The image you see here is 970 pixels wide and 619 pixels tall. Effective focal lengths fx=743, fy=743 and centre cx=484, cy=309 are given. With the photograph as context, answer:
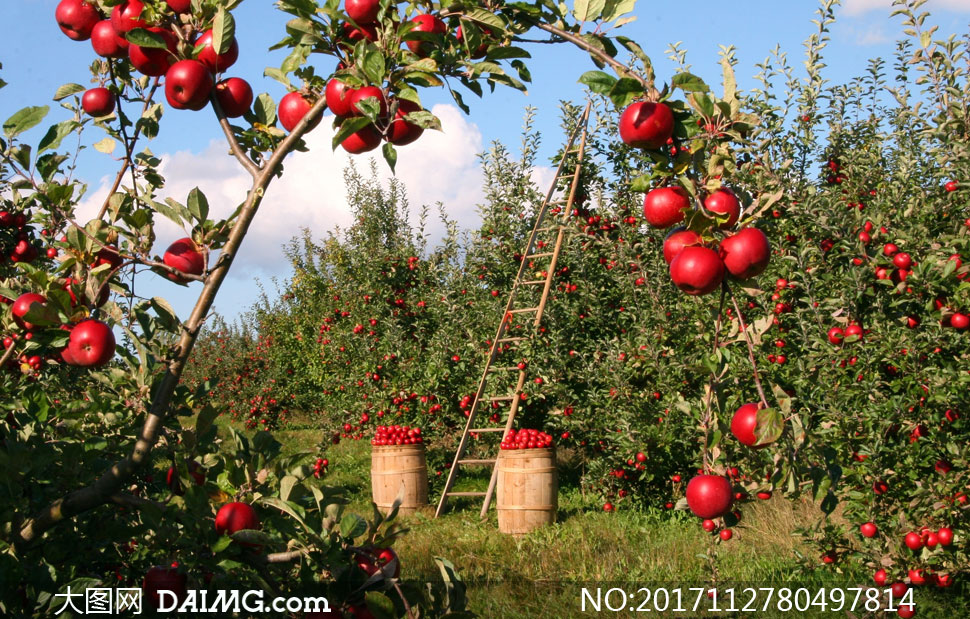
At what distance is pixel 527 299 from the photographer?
678 centimetres

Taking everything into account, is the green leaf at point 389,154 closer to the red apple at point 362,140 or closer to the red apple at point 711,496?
the red apple at point 362,140

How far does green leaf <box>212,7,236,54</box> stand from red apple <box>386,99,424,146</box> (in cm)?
28

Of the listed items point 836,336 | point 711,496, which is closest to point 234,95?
point 711,496

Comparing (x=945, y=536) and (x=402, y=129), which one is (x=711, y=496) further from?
(x=945, y=536)

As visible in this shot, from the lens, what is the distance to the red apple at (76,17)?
1323 millimetres

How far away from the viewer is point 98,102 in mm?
1415

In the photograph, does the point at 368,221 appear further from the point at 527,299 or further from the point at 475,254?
the point at 527,299

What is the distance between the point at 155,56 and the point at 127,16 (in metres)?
0.08

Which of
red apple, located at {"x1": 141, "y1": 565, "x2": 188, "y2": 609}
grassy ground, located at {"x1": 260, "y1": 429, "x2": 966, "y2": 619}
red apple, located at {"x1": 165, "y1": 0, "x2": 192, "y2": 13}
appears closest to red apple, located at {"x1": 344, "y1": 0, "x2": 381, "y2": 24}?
red apple, located at {"x1": 165, "y1": 0, "x2": 192, "y2": 13}

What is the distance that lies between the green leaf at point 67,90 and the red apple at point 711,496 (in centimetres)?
138

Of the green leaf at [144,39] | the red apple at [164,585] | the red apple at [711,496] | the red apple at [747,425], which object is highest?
the green leaf at [144,39]

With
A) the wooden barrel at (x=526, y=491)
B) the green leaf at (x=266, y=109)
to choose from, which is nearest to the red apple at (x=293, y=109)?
the green leaf at (x=266, y=109)

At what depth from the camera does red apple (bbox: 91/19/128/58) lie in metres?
1.28

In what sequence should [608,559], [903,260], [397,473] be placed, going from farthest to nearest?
[397,473] → [608,559] → [903,260]
